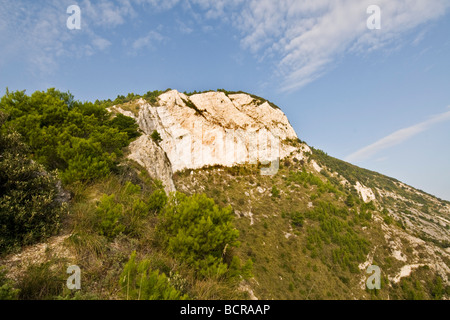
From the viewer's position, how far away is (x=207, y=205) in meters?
8.12

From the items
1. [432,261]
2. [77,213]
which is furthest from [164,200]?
[432,261]

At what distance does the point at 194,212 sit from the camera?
299 inches

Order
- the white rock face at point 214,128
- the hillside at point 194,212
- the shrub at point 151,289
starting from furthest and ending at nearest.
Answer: the white rock face at point 214,128
the hillside at point 194,212
the shrub at point 151,289

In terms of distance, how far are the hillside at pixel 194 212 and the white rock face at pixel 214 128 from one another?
399 mm

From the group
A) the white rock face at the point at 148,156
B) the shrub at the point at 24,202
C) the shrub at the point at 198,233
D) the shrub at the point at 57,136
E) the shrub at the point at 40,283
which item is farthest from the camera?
the white rock face at the point at 148,156

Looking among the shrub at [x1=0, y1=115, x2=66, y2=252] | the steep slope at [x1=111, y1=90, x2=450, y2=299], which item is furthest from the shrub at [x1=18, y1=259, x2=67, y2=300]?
the steep slope at [x1=111, y1=90, x2=450, y2=299]

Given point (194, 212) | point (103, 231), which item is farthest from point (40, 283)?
point (194, 212)

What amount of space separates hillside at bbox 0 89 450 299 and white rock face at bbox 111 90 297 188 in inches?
15.7

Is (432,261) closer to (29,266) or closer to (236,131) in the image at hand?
(236,131)

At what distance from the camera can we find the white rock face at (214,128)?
51500 millimetres

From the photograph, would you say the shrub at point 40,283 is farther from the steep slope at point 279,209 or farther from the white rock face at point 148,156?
the steep slope at point 279,209

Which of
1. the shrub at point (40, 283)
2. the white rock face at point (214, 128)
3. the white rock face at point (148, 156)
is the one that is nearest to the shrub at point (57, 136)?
the shrub at point (40, 283)

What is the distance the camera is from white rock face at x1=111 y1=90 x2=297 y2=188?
169ft

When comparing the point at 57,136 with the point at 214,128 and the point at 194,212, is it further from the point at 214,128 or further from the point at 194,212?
the point at 214,128
